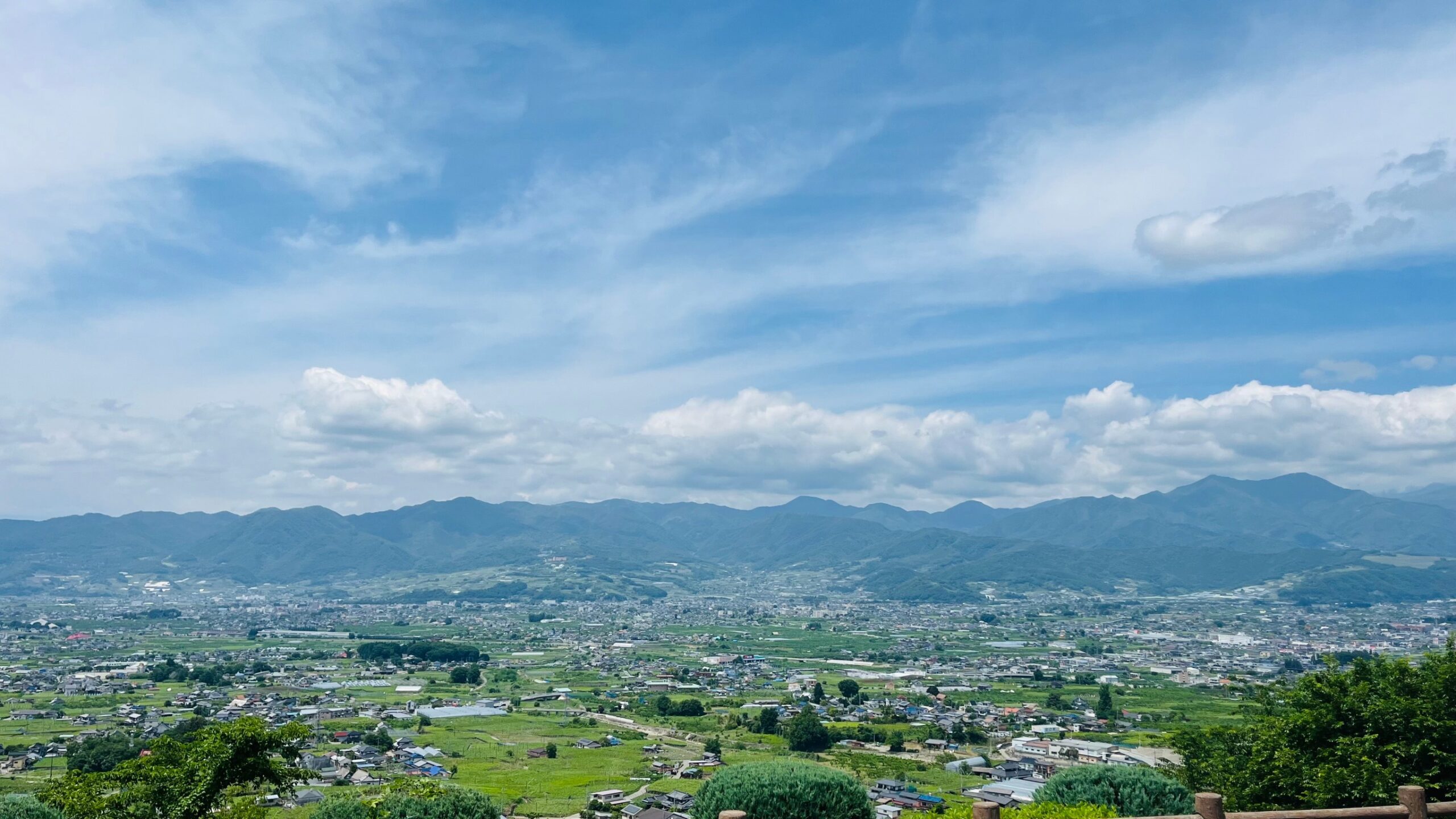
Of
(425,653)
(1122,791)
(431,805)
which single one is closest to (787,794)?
(1122,791)

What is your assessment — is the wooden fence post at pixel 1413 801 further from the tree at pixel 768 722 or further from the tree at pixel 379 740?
the tree at pixel 768 722

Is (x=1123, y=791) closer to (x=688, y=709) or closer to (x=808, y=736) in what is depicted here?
(x=808, y=736)

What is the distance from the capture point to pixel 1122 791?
1426cm

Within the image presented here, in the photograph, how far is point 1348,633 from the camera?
367ft

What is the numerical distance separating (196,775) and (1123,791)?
1282 cm

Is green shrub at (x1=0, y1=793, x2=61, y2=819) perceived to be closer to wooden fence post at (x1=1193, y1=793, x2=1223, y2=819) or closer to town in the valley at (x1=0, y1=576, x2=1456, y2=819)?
town in the valley at (x1=0, y1=576, x2=1456, y2=819)

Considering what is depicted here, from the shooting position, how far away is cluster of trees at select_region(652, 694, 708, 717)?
5669cm

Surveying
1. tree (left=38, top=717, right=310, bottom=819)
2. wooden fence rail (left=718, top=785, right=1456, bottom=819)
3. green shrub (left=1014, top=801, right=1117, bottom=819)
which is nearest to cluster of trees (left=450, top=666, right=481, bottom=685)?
tree (left=38, top=717, right=310, bottom=819)

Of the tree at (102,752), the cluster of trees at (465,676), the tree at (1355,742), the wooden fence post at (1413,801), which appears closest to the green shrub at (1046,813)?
the wooden fence post at (1413,801)

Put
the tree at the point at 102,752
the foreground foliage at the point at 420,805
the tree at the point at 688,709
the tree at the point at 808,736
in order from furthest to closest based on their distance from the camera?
the tree at the point at 688,709
the tree at the point at 808,736
the tree at the point at 102,752
the foreground foliage at the point at 420,805

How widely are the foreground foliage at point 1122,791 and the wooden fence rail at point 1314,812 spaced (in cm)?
705

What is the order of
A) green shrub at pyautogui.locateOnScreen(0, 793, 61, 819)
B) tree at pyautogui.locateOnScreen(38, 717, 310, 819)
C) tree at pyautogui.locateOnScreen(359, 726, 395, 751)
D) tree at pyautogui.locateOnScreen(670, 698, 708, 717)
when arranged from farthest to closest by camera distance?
tree at pyautogui.locateOnScreen(670, 698, 708, 717) < tree at pyautogui.locateOnScreen(359, 726, 395, 751) < green shrub at pyautogui.locateOnScreen(0, 793, 61, 819) < tree at pyautogui.locateOnScreen(38, 717, 310, 819)

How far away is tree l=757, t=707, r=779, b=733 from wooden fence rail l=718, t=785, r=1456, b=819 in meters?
44.7

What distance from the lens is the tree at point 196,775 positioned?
11.8 meters
